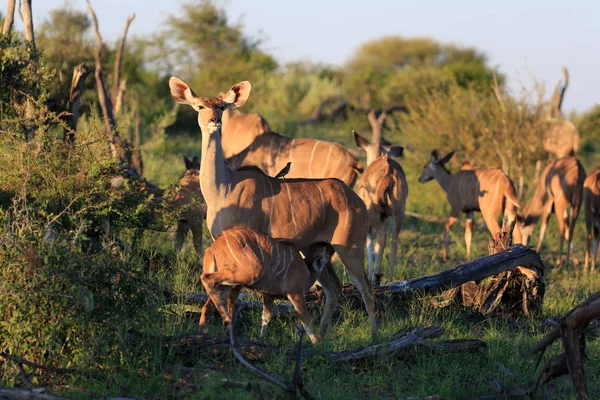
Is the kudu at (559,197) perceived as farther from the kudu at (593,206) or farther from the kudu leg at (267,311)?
the kudu leg at (267,311)

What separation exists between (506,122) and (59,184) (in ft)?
27.3

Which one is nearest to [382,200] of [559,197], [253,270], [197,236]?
[197,236]

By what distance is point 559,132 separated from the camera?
1320cm

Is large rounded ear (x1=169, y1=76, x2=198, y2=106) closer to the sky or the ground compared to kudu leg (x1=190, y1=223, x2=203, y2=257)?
closer to the sky

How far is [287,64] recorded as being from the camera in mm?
24672

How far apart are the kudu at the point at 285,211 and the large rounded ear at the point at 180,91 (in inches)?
6.4

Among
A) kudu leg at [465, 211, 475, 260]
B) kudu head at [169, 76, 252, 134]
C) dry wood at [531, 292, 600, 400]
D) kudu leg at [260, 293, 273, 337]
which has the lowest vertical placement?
kudu leg at [465, 211, 475, 260]

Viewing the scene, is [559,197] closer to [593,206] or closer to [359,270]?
[593,206]

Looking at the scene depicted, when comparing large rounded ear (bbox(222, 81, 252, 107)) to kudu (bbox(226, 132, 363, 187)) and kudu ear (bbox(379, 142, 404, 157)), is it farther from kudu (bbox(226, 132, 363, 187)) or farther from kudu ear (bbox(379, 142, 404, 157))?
kudu ear (bbox(379, 142, 404, 157))

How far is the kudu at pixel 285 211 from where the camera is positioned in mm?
5504

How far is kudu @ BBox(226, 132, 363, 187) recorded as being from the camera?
8820 mm

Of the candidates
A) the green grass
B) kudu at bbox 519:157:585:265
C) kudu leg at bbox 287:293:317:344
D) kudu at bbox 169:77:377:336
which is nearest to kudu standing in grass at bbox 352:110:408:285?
the green grass

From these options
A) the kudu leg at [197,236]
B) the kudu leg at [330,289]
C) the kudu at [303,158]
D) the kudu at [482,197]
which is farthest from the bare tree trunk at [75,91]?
the kudu at [482,197]

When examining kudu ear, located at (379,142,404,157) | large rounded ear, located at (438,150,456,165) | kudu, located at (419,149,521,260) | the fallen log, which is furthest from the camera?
large rounded ear, located at (438,150,456,165)
